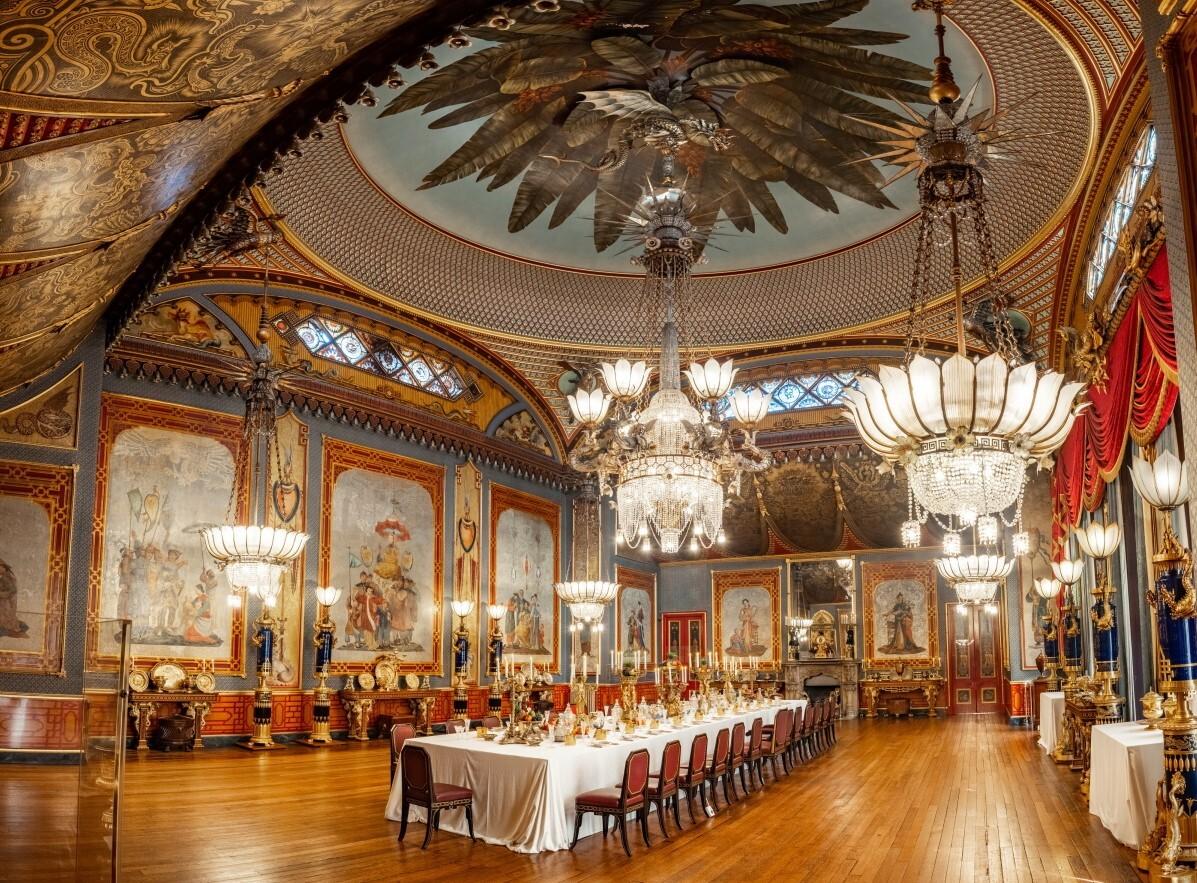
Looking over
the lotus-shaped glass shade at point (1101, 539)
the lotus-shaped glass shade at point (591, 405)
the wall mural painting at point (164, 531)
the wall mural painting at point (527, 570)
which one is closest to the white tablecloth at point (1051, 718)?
the lotus-shaped glass shade at point (1101, 539)

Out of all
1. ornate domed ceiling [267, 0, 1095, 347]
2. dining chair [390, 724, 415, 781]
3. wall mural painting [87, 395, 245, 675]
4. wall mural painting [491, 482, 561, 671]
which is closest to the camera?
dining chair [390, 724, 415, 781]

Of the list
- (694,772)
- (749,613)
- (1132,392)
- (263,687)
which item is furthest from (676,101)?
(749,613)

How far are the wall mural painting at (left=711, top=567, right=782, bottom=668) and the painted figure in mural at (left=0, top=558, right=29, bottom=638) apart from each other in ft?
56.9

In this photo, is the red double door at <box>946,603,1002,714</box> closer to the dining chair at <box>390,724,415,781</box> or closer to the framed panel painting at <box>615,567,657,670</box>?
the framed panel painting at <box>615,567,657,670</box>

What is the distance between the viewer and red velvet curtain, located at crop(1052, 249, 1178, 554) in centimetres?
743

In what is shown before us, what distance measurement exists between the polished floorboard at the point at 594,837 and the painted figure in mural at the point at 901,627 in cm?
1073

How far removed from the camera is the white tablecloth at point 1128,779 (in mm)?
6824

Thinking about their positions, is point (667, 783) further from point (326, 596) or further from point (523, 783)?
point (326, 596)

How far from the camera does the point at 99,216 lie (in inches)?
235

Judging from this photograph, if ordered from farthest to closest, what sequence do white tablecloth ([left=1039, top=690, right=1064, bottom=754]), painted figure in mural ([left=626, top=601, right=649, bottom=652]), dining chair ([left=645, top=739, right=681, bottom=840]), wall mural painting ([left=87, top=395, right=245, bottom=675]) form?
1. painted figure in mural ([left=626, top=601, right=649, bottom=652])
2. white tablecloth ([left=1039, top=690, right=1064, bottom=754])
3. wall mural painting ([left=87, top=395, right=245, bottom=675])
4. dining chair ([left=645, top=739, right=681, bottom=840])

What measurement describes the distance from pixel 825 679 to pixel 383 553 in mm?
11702

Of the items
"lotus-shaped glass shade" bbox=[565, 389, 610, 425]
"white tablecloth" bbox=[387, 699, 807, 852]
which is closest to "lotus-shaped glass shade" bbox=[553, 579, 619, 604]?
"lotus-shaped glass shade" bbox=[565, 389, 610, 425]

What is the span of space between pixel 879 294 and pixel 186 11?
1474 cm

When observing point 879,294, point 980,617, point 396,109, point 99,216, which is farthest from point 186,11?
point 980,617
